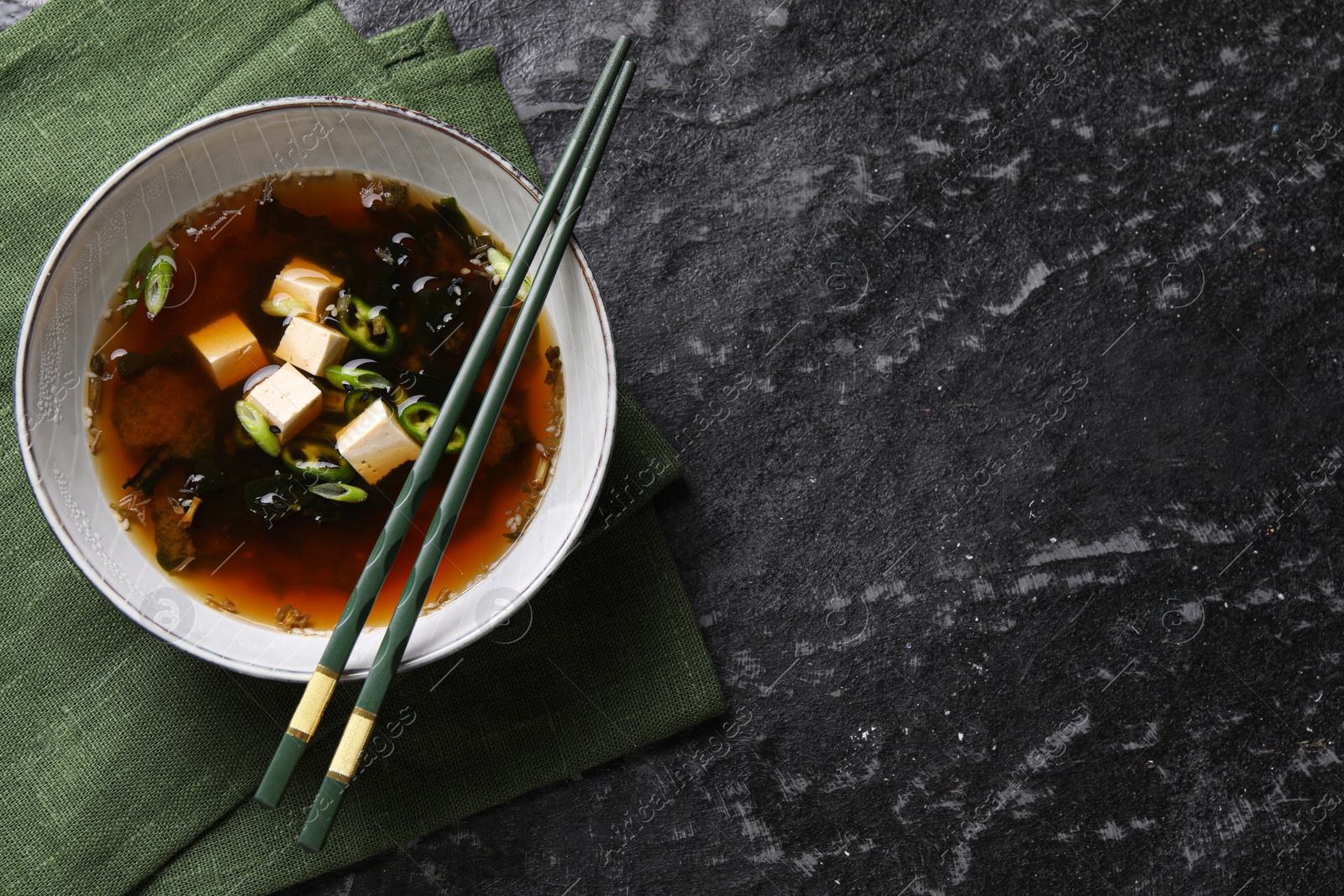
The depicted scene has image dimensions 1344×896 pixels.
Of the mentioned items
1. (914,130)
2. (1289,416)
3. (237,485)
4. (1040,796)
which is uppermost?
(237,485)

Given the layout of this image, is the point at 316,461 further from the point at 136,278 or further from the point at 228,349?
the point at 136,278

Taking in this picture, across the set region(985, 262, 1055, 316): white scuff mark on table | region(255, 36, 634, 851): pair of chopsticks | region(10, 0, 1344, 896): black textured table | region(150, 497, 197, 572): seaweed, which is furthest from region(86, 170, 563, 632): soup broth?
region(985, 262, 1055, 316): white scuff mark on table

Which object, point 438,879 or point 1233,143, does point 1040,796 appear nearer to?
point 438,879

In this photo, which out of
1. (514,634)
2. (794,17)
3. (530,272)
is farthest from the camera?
(794,17)

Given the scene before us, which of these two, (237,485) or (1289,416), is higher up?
(237,485)

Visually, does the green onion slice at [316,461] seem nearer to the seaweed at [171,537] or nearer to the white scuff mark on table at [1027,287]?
the seaweed at [171,537]

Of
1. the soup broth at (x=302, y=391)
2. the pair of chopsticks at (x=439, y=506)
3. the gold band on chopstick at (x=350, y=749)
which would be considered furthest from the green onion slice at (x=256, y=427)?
the gold band on chopstick at (x=350, y=749)

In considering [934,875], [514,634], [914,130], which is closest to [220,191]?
[514,634]

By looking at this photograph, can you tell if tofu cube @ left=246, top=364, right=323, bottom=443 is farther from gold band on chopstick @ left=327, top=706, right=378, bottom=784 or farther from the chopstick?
gold band on chopstick @ left=327, top=706, right=378, bottom=784
